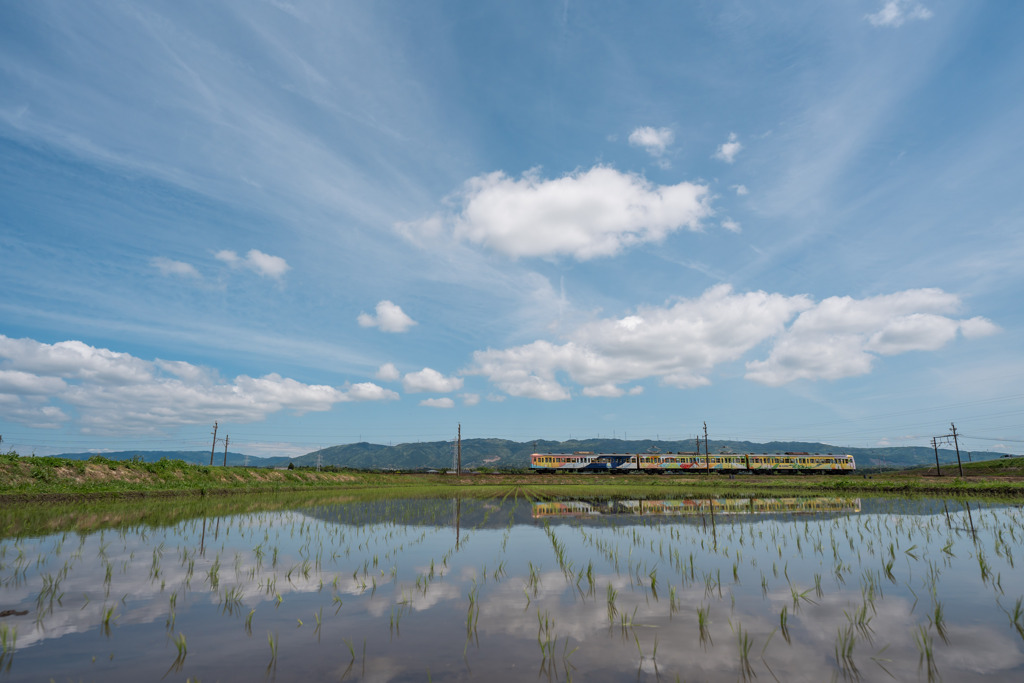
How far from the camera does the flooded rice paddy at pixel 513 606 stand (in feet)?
16.8

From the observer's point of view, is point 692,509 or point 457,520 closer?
point 457,520

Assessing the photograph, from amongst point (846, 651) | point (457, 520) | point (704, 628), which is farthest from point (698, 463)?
point (846, 651)

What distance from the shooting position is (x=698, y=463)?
60.4m

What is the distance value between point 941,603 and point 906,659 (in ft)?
10.3

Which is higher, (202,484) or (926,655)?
(926,655)

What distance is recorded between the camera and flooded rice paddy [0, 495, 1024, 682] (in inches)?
202

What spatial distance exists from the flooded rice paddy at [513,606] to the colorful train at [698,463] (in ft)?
157

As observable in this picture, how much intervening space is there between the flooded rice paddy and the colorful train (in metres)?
47.7

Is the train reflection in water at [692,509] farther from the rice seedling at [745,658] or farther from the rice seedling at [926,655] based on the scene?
the rice seedling at [926,655]

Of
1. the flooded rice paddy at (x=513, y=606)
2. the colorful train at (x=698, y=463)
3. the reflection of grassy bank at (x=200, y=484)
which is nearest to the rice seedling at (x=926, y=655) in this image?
the flooded rice paddy at (x=513, y=606)

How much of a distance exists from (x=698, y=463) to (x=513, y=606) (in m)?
59.1

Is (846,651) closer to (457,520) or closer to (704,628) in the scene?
(704,628)

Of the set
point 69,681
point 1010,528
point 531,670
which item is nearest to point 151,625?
point 69,681

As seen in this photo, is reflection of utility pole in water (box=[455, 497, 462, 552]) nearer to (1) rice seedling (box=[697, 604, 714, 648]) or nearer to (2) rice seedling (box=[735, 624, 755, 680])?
(1) rice seedling (box=[697, 604, 714, 648])
